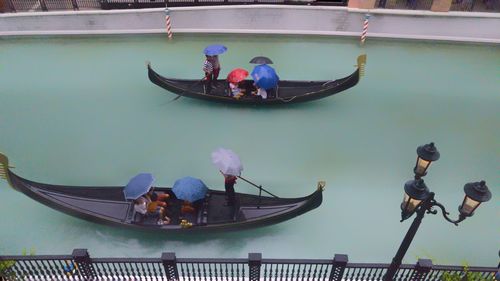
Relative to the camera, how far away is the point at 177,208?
5.13 meters

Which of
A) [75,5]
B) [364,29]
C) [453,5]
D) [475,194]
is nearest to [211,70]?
[364,29]

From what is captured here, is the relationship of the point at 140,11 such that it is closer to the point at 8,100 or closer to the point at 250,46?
the point at 250,46

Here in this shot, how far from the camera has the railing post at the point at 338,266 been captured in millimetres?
3973

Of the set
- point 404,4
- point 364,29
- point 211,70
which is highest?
point 404,4

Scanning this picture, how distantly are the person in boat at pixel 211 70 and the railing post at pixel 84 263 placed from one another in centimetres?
379

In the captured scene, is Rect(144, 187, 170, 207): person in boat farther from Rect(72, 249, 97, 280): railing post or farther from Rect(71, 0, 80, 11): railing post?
Rect(71, 0, 80, 11): railing post

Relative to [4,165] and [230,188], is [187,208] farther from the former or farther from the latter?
[4,165]

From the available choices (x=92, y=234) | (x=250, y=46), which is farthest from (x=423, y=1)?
(x=92, y=234)

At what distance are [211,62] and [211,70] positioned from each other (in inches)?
5.5

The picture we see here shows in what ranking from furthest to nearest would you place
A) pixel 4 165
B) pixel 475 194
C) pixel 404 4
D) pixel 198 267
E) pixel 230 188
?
pixel 404 4, pixel 230 188, pixel 4 165, pixel 198 267, pixel 475 194

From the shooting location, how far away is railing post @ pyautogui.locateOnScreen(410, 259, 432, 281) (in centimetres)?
397

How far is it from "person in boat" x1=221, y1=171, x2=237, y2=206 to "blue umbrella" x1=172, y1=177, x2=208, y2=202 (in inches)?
11.7

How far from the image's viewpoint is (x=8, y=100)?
7496 millimetres

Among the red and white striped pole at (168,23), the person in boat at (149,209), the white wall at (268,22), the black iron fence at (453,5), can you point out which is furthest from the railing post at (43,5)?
the black iron fence at (453,5)
